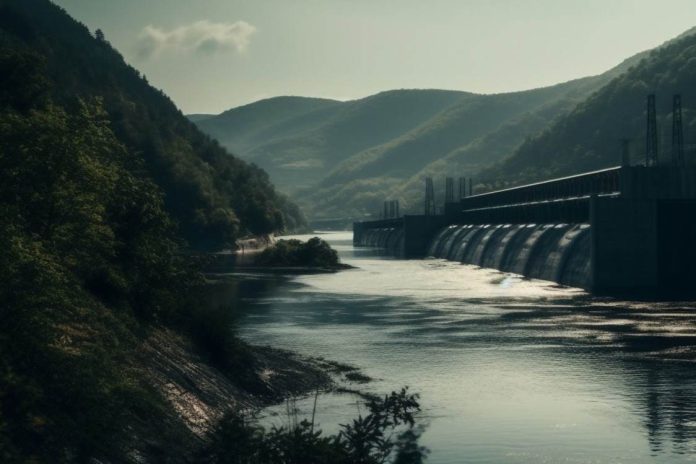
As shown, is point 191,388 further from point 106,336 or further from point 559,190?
point 559,190

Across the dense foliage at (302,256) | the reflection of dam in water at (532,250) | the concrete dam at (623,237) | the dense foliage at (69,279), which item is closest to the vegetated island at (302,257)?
the dense foliage at (302,256)

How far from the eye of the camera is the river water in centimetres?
3269

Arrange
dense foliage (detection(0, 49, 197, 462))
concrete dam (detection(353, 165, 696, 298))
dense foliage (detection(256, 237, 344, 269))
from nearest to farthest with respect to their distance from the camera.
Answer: dense foliage (detection(0, 49, 197, 462)) → concrete dam (detection(353, 165, 696, 298)) → dense foliage (detection(256, 237, 344, 269))

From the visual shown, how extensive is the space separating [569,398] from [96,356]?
22.5 m

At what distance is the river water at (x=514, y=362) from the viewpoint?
1287 inches

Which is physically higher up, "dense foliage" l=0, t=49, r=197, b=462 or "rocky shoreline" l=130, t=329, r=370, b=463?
"dense foliage" l=0, t=49, r=197, b=462

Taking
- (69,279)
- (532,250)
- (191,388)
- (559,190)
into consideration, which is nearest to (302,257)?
(559,190)

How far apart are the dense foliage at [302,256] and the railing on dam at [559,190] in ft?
107

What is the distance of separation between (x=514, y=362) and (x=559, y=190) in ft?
272

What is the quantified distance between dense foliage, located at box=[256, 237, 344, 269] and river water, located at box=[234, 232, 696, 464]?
47865mm

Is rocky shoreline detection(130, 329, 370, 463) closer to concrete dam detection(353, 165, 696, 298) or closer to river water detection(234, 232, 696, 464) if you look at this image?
river water detection(234, 232, 696, 464)

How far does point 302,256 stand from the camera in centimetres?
Result: 14988

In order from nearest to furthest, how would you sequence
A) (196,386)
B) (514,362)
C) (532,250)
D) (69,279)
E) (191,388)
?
(69,279) < (191,388) < (196,386) < (514,362) < (532,250)

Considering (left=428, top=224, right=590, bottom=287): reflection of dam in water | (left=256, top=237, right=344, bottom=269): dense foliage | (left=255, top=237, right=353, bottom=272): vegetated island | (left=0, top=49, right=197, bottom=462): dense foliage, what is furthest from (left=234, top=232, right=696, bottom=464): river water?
(left=256, top=237, right=344, bottom=269): dense foliage
